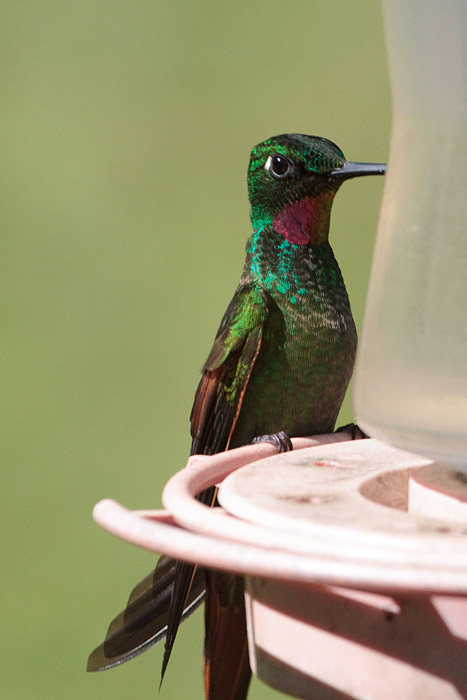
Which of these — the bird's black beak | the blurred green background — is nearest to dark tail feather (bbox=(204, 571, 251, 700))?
the bird's black beak

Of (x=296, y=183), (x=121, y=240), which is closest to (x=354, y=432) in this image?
(x=296, y=183)

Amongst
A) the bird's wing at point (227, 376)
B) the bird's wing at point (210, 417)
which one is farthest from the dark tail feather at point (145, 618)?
the bird's wing at point (227, 376)

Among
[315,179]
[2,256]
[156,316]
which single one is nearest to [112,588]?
[156,316]

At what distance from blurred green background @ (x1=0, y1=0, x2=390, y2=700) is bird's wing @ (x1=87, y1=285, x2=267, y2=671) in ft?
8.10

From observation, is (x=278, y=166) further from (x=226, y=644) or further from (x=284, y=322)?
(x=226, y=644)

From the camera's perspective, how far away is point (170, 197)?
208 inches

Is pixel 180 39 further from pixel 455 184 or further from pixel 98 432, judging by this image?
pixel 455 184

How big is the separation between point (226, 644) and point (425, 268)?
100cm

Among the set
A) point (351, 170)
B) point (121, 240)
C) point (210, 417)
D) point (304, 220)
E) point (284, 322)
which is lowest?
point (210, 417)

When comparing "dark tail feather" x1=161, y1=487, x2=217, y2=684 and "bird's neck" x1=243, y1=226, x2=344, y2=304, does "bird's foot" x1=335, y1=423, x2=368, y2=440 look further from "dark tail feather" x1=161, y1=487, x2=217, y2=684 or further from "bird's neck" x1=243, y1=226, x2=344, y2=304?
"dark tail feather" x1=161, y1=487, x2=217, y2=684

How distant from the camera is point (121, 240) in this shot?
5.26 meters

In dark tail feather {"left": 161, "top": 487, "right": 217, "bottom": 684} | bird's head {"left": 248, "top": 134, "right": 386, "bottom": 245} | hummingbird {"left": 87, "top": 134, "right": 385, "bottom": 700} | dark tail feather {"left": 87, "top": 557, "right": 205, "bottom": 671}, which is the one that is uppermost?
bird's head {"left": 248, "top": 134, "right": 386, "bottom": 245}

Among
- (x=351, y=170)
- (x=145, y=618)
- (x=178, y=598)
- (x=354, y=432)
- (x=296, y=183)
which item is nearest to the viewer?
(x=178, y=598)

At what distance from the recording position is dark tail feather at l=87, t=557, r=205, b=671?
6.01 ft
